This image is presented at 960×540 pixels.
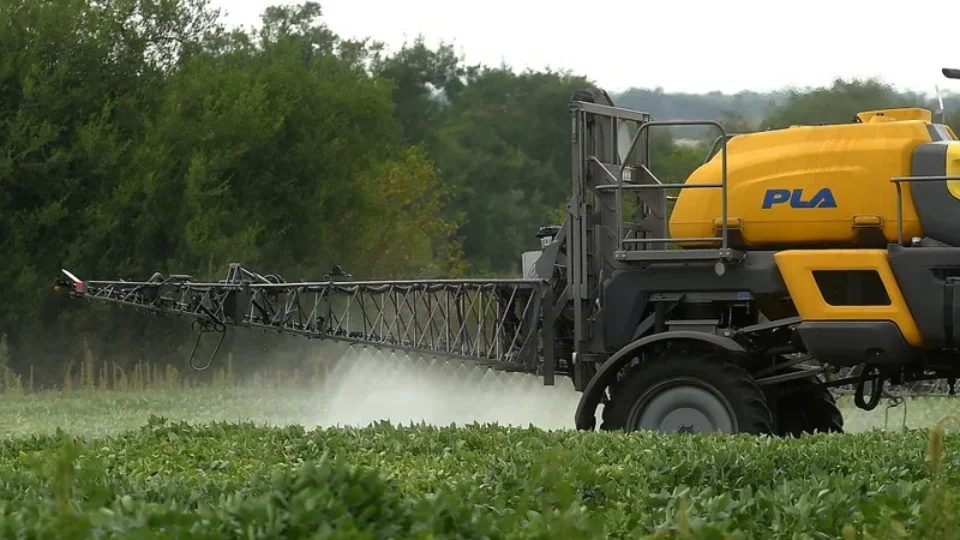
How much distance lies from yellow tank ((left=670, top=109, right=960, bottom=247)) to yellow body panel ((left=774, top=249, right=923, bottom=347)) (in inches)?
12.3

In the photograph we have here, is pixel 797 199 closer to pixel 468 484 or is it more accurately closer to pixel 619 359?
pixel 619 359

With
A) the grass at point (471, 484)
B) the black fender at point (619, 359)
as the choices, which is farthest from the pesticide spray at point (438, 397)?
the grass at point (471, 484)

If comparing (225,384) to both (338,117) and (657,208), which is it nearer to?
(338,117)

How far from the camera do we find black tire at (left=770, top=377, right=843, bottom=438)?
1598 centimetres

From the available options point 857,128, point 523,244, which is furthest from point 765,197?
point 523,244

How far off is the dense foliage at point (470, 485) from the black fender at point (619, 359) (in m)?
2.45

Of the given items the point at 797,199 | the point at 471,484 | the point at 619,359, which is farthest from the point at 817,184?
the point at 471,484

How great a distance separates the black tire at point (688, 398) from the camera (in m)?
14.0

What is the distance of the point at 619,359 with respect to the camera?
14414 mm

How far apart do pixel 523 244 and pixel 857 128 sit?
49533mm

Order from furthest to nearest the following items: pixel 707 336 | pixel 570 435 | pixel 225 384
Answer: pixel 225 384 < pixel 707 336 < pixel 570 435

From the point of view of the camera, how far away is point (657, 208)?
53.5 ft

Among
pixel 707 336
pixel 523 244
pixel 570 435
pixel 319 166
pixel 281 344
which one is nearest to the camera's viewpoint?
pixel 570 435

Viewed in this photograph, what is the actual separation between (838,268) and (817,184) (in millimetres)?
800
